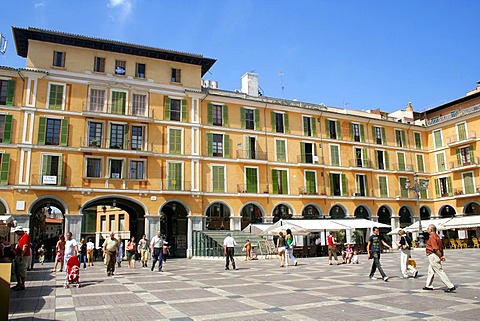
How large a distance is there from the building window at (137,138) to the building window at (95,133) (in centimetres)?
229

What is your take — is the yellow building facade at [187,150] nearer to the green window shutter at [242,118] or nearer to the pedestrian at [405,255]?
the green window shutter at [242,118]

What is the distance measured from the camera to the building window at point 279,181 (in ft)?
115

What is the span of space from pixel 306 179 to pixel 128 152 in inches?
610

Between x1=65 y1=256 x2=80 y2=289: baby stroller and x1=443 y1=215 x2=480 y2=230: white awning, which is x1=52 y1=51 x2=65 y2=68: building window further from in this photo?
x1=443 y1=215 x2=480 y2=230: white awning

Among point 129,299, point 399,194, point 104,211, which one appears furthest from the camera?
point 104,211

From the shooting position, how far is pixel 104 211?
49.1 meters

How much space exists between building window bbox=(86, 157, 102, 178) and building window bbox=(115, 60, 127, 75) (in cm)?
695

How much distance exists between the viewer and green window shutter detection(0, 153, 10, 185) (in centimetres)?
2691

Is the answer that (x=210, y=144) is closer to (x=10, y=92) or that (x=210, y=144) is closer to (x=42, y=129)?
(x=42, y=129)

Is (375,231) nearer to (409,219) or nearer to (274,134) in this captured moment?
(274,134)

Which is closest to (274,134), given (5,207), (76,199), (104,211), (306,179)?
(306,179)

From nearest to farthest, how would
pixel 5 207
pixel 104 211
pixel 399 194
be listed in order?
pixel 5 207 → pixel 399 194 → pixel 104 211

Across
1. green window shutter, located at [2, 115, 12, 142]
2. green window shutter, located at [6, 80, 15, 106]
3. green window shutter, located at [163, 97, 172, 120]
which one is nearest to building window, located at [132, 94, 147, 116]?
green window shutter, located at [163, 97, 172, 120]

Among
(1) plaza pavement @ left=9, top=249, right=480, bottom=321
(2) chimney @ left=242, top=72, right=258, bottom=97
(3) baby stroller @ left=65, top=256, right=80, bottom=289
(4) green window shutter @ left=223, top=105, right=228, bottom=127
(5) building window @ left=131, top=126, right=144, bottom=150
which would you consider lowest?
(1) plaza pavement @ left=9, top=249, right=480, bottom=321
